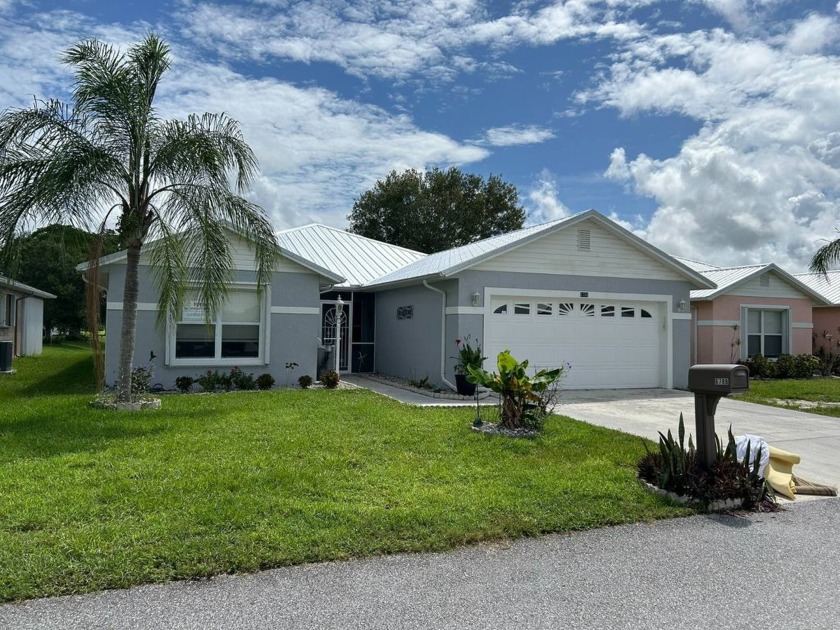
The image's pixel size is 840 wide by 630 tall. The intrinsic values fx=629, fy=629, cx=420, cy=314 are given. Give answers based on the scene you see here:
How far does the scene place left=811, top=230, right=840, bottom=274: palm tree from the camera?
1697cm

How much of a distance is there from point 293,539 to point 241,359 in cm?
967

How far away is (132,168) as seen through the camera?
986 centimetres

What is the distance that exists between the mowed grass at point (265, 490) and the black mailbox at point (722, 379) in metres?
1.14

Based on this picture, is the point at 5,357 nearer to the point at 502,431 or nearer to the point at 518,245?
the point at 518,245

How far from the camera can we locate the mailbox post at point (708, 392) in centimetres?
571

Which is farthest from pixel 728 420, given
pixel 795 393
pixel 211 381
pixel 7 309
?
pixel 7 309

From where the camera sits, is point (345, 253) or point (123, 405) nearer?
point (123, 405)

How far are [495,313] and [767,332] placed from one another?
10.8 meters

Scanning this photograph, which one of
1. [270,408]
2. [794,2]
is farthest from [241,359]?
[794,2]

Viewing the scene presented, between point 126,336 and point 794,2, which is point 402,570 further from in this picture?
point 794,2

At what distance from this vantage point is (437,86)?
15578 mm

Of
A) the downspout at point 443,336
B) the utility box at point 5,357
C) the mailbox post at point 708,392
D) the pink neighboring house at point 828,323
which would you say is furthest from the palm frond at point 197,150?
the pink neighboring house at point 828,323

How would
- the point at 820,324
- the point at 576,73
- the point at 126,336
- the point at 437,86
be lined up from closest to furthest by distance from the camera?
the point at 126,336
the point at 576,73
the point at 437,86
the point at 820,324

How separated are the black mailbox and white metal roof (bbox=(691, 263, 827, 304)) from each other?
13298mm
